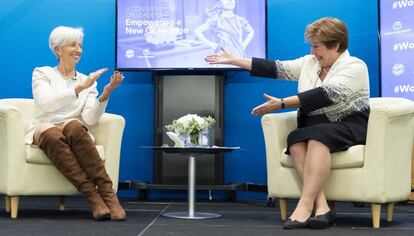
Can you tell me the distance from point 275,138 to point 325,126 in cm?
36

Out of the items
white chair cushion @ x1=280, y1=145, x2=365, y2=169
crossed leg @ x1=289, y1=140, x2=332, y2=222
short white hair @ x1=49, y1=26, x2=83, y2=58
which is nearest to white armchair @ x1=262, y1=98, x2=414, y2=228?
white chair cushion @ x1=280, y1=145, x2=365, y2=169

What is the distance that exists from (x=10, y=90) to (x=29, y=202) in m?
1.10

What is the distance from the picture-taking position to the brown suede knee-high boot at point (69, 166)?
3082mm

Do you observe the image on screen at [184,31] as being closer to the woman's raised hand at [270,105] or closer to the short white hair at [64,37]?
the short white hair at [64,37]

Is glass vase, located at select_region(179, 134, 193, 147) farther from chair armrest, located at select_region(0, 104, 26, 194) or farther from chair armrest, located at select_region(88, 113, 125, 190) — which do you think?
chair armrest, located at select_region(0, 104, 26, 194)

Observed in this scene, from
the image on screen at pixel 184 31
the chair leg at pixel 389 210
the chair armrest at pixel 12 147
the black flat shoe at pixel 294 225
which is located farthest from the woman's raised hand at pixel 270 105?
the image on screen at pixel 184 31

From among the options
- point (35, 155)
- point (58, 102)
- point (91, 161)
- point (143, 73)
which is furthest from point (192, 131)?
point (143, 73)

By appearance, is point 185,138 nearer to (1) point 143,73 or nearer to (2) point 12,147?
(2) point 12,147

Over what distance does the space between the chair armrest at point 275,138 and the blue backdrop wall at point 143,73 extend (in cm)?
165

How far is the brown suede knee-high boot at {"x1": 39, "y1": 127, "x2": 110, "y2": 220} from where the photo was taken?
121 inches

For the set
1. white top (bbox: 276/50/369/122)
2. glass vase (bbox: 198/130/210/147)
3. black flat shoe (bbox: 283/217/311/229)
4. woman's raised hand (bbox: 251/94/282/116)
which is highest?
white top (bbox: 276/50/369/122)

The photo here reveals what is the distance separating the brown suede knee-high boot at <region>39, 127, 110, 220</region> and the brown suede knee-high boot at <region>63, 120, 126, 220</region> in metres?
0.03

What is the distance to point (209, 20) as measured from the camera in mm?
4605

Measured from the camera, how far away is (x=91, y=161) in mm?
3129
